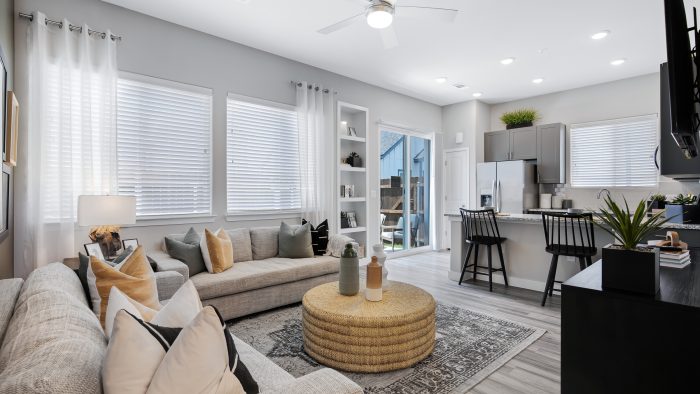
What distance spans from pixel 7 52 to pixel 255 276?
253 cm

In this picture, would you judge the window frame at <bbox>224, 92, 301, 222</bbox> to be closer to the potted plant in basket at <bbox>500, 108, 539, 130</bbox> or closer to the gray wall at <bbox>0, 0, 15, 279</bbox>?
the gray wall at <bbox>0, 0, 15, 279</bbox>

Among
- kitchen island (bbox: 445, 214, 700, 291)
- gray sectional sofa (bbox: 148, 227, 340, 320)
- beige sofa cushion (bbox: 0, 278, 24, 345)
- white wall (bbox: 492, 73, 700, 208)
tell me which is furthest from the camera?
white wall (bbox: 492, 73, 700, 208)

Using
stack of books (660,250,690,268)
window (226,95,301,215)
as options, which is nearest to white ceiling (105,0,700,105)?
window (226,95,301,215)

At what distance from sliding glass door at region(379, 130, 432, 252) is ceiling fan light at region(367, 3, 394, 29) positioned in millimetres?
3529

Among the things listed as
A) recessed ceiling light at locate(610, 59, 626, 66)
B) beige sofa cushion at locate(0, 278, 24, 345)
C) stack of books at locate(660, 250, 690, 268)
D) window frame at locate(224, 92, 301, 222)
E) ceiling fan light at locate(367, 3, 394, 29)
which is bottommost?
beige sofa cushion at locate(0, 278, 24, 345)

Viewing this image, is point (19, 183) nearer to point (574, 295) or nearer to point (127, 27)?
point (127, 27)

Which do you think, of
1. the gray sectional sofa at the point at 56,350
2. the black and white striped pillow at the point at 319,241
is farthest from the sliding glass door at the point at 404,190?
the gray sectional sofa at the point at 56,350

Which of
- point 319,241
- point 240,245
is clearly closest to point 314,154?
point 319,241

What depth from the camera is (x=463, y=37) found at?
4.22m

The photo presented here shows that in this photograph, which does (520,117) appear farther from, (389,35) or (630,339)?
(630,339)

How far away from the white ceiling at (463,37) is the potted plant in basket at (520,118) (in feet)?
2.22

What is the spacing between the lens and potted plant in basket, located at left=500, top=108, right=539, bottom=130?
257 inches

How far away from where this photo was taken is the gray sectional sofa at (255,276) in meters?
3.11

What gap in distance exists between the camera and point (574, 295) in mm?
1498
